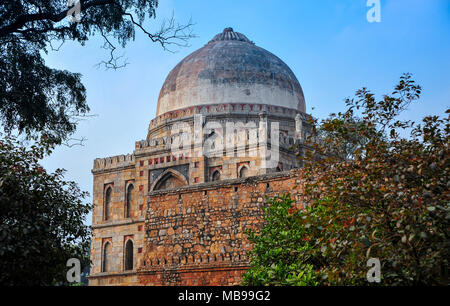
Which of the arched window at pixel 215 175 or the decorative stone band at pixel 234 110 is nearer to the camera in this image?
the arched window at pixel 215 175

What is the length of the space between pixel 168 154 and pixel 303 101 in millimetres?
9287

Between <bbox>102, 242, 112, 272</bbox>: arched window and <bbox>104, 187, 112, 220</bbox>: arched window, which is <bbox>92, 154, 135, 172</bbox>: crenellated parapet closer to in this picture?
<bbox>104, 187, 112, 220</bbox>: arched window

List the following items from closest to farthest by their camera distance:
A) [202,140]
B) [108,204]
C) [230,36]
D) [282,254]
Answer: [282,254] < [202,140] < [108,204] < [230,36]

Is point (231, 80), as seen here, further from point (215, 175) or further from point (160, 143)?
point (215, 175)

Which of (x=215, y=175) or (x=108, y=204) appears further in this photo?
(x=108, y=204)

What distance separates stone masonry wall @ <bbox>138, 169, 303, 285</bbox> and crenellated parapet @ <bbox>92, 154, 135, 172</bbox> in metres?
14.6

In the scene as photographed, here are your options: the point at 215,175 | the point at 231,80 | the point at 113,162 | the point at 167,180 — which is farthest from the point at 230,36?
the point at 215,175

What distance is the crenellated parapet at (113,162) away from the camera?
101ft

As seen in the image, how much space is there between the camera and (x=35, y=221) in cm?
971

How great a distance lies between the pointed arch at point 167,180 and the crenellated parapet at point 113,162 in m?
2.39

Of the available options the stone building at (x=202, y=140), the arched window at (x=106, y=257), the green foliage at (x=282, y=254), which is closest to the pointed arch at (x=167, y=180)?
the stone building at (x=202, y=140)

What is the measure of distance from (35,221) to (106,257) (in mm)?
20817

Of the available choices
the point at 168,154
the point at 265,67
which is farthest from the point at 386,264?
the point at 265,67

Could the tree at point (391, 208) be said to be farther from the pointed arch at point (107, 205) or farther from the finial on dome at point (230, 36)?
the finial on dome at point (230, 36)
